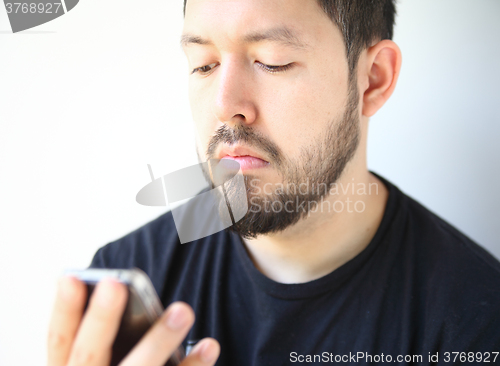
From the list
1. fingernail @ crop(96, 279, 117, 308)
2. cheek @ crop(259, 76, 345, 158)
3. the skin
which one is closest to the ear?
the skin

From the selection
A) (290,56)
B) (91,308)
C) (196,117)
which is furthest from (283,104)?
(91,308)

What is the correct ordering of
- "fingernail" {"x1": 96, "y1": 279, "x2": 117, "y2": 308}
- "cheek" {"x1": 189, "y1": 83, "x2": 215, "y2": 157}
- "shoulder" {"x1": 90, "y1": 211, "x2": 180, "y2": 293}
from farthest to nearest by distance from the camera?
"shoulder" {"x1": 90, "y1": 211, "x2": 180, "y2": 293} < "cheek" {"x1": 189, "y1": 83, "x2": 215, "y2": 157} < "fingernail" {"x1": 96, "y1": 279, "x2": 117, "y2": 308}

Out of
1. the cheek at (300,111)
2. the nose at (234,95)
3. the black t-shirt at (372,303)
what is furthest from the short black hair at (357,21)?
the black t-shirt at (372,303)

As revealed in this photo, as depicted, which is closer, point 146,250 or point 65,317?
point 65,317

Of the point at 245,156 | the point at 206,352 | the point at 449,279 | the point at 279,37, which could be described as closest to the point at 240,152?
the point at 245,156

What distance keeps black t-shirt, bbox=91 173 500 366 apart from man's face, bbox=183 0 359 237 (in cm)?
18

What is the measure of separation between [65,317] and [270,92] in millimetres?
538

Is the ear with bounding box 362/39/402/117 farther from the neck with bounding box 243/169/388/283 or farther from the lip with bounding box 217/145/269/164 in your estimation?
the lip with bounding box 217/145/269/164

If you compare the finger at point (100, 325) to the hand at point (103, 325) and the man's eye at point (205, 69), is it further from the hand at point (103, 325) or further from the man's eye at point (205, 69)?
the man's eye at point (205, 69)

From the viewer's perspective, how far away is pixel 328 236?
93cm

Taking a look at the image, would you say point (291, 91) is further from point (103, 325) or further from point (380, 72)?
point (103, 325)

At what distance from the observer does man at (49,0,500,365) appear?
754 millimetres

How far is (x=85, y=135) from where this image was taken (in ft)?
3.67

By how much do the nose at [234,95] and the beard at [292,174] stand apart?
3 centimetres
